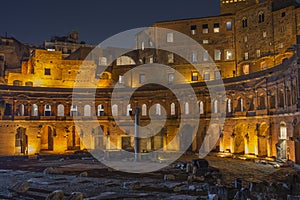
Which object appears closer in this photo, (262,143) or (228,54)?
(262,143)

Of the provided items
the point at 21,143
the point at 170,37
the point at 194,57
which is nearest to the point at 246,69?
the point at 194,57

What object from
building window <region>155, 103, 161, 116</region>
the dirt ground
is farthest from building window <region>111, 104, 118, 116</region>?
the dirt ground

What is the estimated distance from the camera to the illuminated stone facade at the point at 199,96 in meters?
37.7

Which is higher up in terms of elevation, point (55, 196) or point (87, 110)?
point (87, 110)

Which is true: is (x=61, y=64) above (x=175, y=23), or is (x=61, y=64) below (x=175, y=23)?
below

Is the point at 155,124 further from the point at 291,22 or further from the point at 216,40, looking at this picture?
the point at 291,22

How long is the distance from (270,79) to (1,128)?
3456 centimetres

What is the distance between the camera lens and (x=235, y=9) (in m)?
56.6

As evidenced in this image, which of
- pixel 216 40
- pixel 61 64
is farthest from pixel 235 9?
pixel 61 64

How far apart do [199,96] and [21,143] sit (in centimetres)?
2763

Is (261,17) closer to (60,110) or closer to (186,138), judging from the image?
(186,138)

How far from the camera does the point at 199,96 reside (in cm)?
4709

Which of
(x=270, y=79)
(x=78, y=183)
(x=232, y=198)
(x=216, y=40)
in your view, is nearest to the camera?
(x=232, y=198)

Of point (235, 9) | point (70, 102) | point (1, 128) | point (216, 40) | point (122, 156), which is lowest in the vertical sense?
point (122, 156)
